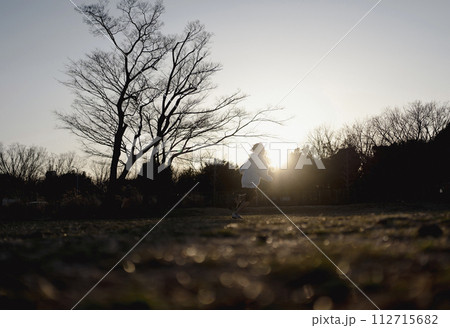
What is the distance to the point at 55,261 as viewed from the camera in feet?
8.44

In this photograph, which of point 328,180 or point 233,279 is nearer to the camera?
point 233,279

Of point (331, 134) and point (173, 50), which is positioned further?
point (331, 134)

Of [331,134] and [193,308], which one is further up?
[331,134]

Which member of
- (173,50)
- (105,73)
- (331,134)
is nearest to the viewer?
(105,73)

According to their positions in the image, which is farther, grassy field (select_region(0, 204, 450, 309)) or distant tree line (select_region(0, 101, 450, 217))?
distant tree line (select_region(0, 101, 450, 217))

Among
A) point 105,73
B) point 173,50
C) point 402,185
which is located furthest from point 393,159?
point 105,73

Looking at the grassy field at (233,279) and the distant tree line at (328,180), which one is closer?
the grassy field at (233,279)
